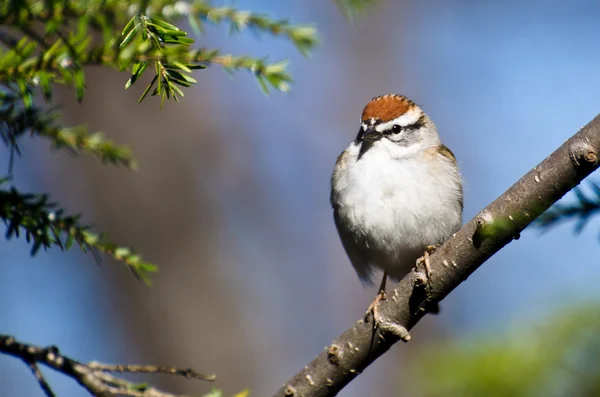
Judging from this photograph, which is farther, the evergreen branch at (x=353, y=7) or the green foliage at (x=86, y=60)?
the evergreen branch at (x=353, y=7)

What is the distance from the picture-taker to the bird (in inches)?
124

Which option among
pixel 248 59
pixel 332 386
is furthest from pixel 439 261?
pixel 248 59

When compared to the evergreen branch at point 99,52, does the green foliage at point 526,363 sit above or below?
below

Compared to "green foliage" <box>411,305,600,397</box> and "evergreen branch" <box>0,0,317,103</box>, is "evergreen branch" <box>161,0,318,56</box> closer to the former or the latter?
"evergreen branch" <box>0,0,317,103</box>

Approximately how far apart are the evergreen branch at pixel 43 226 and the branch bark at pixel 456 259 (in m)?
0.63

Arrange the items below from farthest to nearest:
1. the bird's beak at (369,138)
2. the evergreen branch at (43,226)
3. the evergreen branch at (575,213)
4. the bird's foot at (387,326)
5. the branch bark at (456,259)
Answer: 1. the bird's beak at (369,138)
2. the bird's foot at (387,326)
3. the evergreen branch at (43,226)
4. the branch bark at (456,259)
5. the evergreen branch at (575,213)

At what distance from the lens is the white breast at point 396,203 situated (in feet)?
10.3

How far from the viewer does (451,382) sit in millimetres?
1591

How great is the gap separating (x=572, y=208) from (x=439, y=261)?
2.63 ft

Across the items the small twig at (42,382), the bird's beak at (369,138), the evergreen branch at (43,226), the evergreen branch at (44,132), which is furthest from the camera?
the bird's beak at (369,138)

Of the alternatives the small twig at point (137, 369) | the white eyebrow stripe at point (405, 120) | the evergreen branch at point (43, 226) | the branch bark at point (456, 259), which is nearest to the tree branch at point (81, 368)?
the small twig at point (137, 369)

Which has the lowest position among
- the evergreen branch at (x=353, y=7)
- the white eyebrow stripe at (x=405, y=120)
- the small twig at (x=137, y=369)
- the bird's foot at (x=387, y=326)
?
the bird's foot at (x=387, y=326)

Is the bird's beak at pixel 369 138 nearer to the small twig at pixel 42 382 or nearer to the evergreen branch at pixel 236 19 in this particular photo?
the evergreen branch at pixel 236 19

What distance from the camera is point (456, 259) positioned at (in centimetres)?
186
